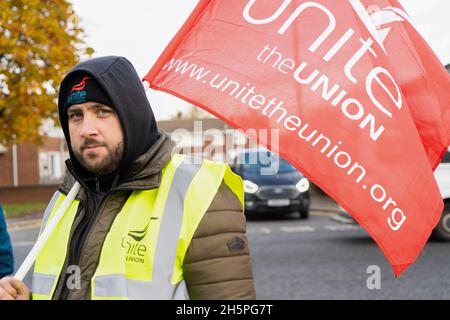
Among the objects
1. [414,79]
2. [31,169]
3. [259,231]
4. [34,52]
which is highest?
[414,79]

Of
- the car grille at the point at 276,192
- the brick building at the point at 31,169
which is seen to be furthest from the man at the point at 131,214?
the brick building at the point at 31,169

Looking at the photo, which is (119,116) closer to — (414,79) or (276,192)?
(414,79)

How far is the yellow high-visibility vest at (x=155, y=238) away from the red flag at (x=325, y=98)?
23 cm

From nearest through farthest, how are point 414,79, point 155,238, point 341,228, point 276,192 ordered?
1. point 155,238
2. point 414,79
3. point 341,228
4. point 276,192

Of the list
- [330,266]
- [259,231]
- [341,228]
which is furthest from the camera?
[341,228]

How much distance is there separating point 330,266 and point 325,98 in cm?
622

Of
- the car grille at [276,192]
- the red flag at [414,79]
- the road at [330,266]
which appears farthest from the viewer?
the car grille at [276,192]

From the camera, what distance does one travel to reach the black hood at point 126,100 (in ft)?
5.62

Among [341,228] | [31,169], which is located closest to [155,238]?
[341,228]

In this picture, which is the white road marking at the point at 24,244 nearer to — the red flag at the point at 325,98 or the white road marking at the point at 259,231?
the white road marking at the point at 259,231

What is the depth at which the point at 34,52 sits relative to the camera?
13.6 metres

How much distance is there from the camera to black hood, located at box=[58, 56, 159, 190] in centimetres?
171
